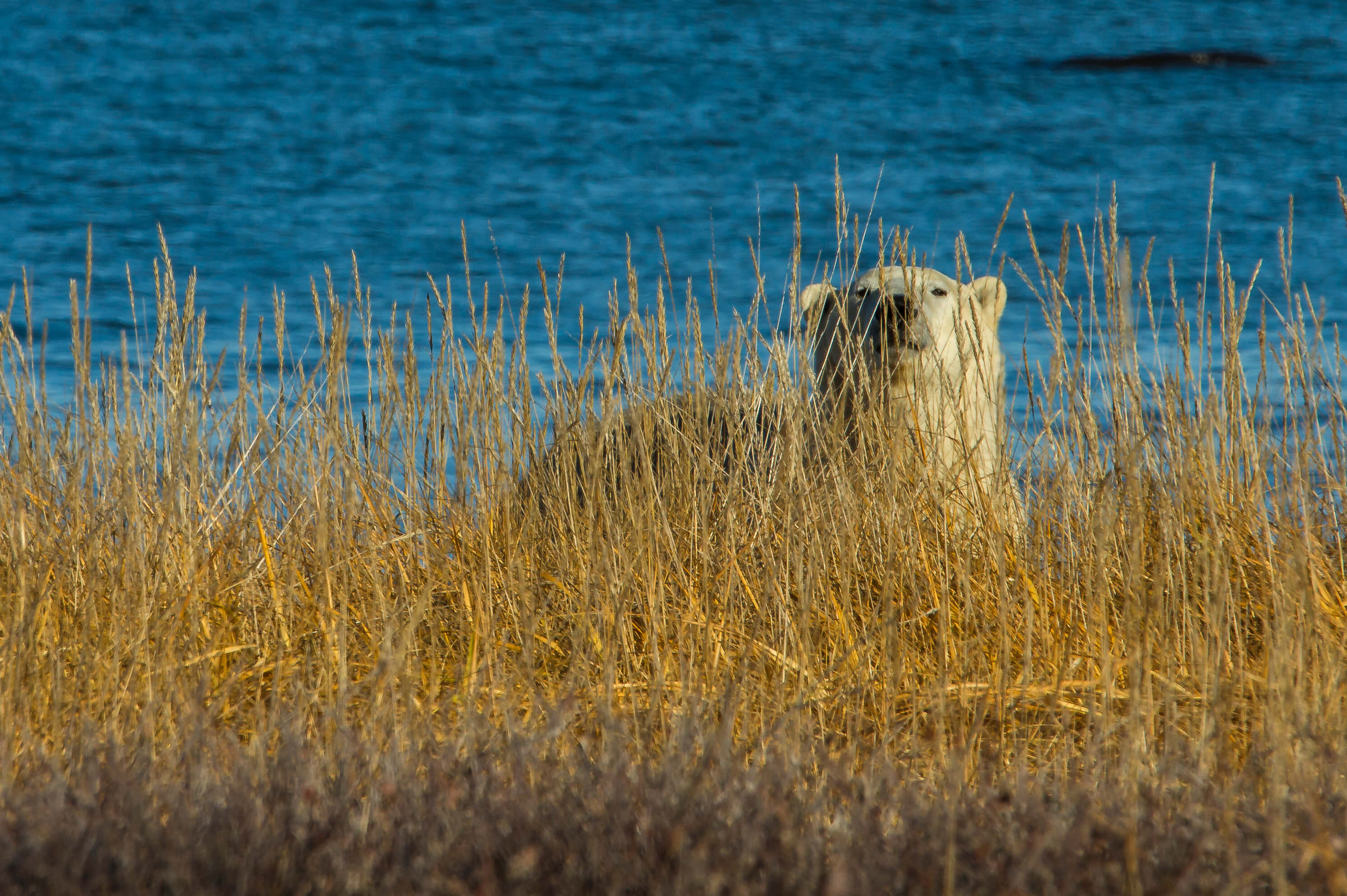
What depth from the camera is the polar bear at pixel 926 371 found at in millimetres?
3656

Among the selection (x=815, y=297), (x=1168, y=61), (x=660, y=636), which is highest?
(x=1168, y=61)

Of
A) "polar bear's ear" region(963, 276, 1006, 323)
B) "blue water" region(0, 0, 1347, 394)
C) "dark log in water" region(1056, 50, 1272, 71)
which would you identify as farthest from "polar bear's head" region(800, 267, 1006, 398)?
"dark log in water" region(1056, 50, 1272, 71)

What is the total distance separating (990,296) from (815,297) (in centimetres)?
62

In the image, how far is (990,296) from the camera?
171 inches

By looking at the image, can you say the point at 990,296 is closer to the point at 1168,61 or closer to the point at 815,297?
the point at 815,297

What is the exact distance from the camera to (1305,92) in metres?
21.4

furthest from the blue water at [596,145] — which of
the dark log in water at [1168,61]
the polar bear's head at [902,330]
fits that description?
the polar bear's head at [902,330]

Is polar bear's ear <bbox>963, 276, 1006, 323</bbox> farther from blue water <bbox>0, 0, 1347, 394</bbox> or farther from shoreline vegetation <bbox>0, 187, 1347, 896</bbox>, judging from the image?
blue water <bbox>0, 0, 1347, 394</bbox>

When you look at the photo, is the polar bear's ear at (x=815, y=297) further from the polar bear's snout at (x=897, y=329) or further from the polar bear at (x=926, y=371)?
the polar bear's snout at (x=897, y=329)

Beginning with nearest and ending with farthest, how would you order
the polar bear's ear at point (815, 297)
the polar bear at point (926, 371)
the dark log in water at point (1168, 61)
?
the polar bear at point (926, 371)
the polar bear's ear at point (815, 297)
the dark log in water at point (1168, 61)

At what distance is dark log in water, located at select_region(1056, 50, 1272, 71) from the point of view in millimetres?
22641

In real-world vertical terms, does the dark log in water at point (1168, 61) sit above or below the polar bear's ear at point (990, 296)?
above

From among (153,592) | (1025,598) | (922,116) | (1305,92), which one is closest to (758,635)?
(1025,598)

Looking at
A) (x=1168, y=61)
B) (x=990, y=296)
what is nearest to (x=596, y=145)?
(x=1168, y=61)
